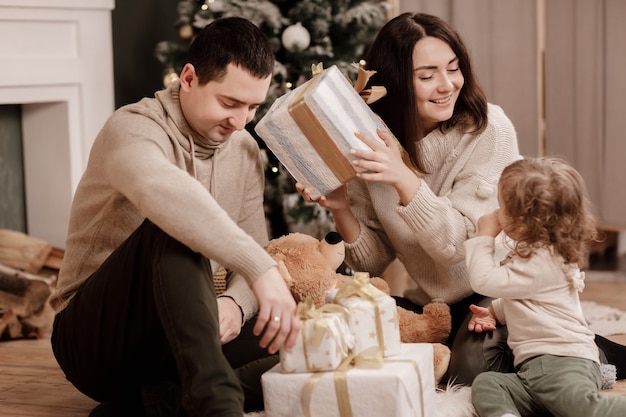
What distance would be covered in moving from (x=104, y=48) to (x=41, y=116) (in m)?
0.37

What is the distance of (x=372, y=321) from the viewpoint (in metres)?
1.96

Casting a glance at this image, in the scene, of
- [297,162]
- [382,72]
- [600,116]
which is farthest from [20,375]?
[600,116]

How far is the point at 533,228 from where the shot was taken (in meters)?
2.05

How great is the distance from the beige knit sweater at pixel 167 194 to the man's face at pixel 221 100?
0.04 m

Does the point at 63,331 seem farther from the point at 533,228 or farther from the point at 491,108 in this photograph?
the point at 491,108

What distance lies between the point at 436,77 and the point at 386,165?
35cm

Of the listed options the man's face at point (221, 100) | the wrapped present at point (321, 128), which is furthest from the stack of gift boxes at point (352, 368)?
the man's face at point (221, 100)

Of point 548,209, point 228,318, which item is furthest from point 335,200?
point 548,209

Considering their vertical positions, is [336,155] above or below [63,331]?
above

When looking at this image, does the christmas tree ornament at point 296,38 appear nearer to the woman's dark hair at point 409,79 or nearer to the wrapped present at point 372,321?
the woman's dark hair at point 409,79

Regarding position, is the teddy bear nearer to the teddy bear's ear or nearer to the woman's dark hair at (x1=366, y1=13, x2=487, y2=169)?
the teddy bear's ear

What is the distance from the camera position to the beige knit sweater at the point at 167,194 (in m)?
1.75

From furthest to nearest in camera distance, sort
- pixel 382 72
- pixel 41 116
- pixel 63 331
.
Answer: pixel 41 116 → pixel 382 72 → pixel 63 331

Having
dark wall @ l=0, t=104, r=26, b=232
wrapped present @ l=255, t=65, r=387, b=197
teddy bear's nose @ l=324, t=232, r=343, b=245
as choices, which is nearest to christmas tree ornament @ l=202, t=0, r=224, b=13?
dark wall @ l=0, t=104, r=26, b=232
